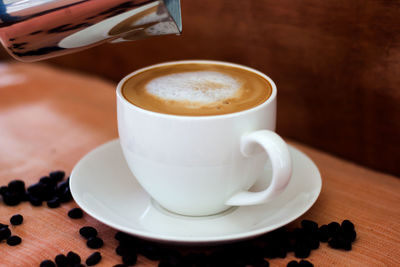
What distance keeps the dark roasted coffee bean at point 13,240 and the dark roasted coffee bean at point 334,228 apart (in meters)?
Result: 0.41

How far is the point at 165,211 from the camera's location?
68 centimetres

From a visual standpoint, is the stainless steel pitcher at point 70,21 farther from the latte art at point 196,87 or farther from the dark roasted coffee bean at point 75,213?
the dark roasted coffee bean at point 75,213

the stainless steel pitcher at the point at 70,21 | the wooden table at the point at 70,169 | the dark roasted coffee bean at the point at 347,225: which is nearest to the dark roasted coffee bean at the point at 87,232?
the wooden table at the point at 70,169

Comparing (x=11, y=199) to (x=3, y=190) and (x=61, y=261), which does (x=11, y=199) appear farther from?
(x=61, y=261)

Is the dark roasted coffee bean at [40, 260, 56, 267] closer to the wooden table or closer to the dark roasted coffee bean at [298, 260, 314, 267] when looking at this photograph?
the wooden table

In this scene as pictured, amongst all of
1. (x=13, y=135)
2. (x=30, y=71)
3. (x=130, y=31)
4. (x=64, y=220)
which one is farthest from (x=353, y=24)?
(x=30, y=71)

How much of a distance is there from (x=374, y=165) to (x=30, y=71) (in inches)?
34.3

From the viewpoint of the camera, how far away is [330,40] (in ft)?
2.66

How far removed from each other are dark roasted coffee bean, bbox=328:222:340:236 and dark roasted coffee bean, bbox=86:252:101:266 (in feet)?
0.99

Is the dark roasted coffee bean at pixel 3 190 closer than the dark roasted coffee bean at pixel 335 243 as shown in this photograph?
No

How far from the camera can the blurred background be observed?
765 mm

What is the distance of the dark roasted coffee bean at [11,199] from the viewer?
2.38ft

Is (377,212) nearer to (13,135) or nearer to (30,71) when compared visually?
(13,135)

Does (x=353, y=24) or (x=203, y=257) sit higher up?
(x=353, y=24)
